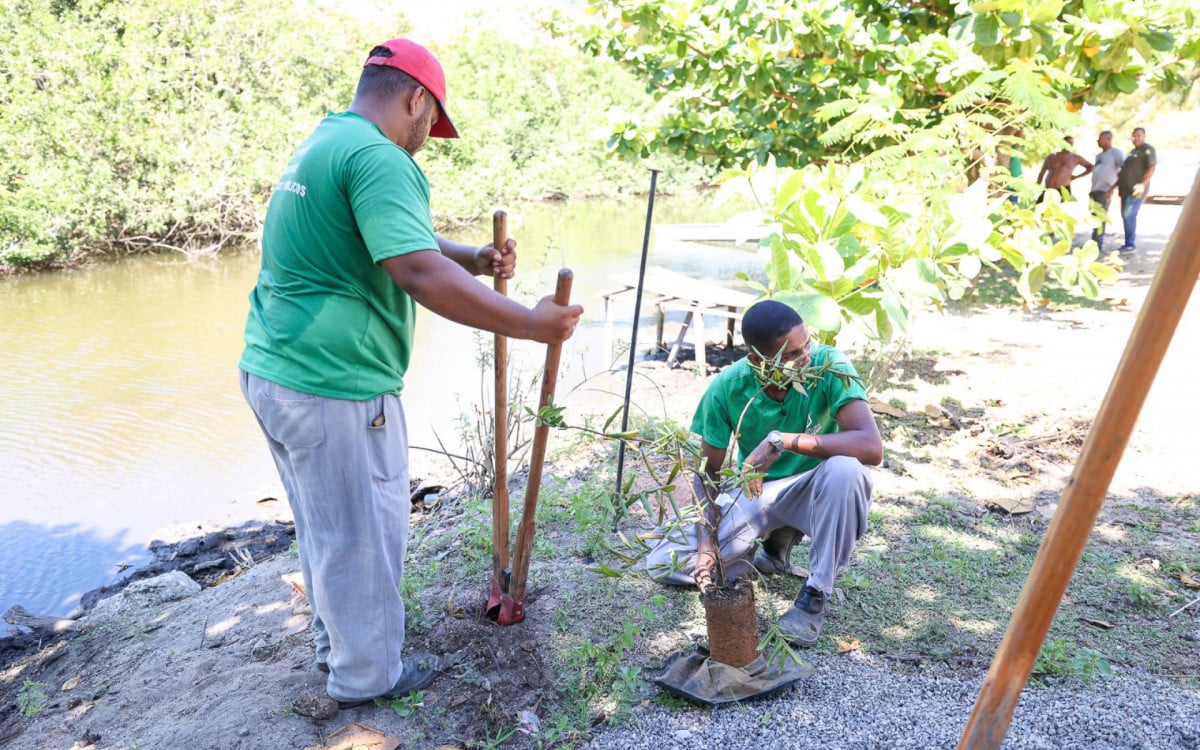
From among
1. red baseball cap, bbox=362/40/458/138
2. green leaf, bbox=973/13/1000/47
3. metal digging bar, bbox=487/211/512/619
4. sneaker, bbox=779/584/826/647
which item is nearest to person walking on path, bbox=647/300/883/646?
sneaker, bbox=779/584/826/647

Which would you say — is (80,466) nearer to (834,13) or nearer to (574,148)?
(834,13)

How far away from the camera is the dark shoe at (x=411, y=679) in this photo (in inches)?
103

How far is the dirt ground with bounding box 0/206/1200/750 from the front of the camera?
2605 mm

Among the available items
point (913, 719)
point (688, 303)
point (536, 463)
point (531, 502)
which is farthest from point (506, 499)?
point (688, 303)

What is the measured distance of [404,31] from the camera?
23.8m

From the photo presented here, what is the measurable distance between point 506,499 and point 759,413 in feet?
3.12

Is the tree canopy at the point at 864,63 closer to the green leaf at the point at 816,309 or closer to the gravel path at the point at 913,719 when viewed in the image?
the green leaf at the point at 816,309

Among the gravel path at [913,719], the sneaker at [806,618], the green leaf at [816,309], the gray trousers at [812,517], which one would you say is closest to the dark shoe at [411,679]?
the gravel path at [913,719]

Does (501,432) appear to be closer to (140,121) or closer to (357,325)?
(357,325)

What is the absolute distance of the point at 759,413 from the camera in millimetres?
3109

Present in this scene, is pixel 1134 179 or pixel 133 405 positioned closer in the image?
pixel 133 405

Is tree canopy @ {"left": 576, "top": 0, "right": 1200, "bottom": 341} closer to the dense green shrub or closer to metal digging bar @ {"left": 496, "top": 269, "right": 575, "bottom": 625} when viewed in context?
metal digging bar @ {"left": 496, "top": 269, "right": 575, "bottom": 625}

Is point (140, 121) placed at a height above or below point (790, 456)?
above

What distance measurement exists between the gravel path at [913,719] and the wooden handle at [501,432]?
0.74 meters
